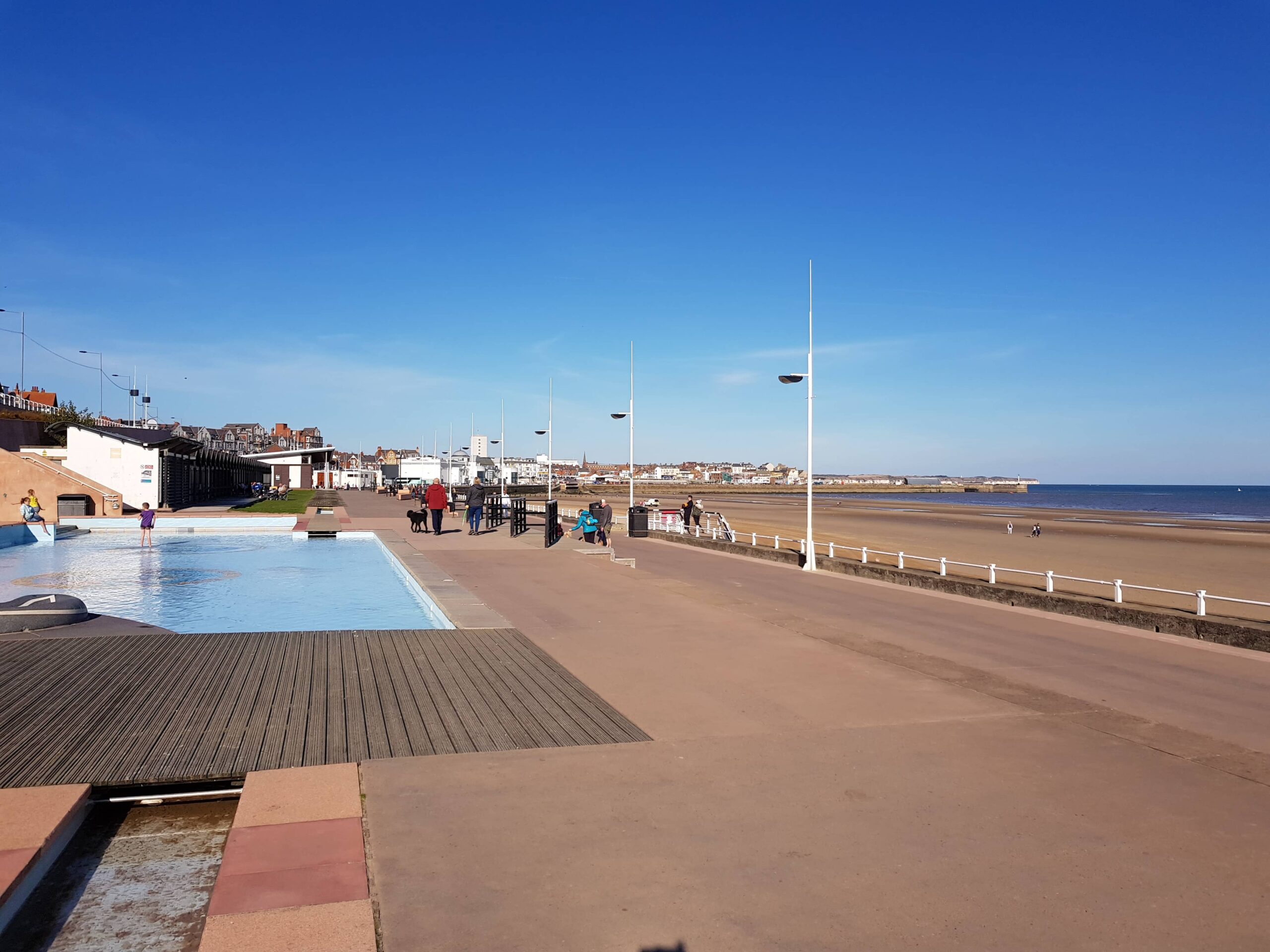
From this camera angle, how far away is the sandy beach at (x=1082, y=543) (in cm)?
2186

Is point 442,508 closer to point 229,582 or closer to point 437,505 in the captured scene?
point 437,505

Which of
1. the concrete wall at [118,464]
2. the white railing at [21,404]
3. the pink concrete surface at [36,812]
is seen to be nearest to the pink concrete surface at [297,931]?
the pink concrete surface at [36,812]

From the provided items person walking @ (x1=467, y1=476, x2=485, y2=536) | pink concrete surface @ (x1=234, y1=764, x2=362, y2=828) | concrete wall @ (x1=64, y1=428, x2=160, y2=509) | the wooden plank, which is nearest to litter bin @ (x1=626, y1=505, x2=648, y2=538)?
person walking @ (x1=467, y1=476, x2=485, y2=536)

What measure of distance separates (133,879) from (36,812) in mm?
781

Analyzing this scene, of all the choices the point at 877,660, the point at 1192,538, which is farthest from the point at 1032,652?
the point at 1192,538

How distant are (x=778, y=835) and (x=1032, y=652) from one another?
6203mm

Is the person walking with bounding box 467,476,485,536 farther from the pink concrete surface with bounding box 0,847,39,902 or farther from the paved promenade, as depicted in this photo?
the pink concrete surface with bounding box 0,847,39,902

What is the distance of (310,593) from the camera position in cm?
1670

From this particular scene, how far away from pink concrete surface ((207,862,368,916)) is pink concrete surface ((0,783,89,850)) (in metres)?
1.17

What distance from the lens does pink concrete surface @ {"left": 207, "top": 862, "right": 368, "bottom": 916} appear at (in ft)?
11.7

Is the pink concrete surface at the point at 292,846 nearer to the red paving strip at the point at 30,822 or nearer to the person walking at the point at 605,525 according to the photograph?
the red paving strip at the point at 30,822

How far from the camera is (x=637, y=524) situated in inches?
1109

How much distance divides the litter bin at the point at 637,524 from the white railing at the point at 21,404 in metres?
78.1

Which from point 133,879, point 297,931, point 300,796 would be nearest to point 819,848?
point 297,931
